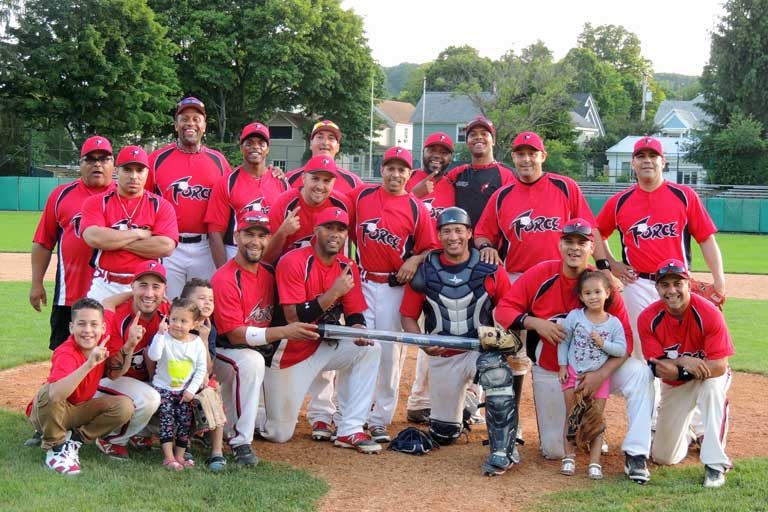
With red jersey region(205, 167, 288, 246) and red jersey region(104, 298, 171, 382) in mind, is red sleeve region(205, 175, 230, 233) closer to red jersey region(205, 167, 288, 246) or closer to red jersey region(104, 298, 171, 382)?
red jersey region(205, 167, 288, 246)

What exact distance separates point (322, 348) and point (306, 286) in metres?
0.51

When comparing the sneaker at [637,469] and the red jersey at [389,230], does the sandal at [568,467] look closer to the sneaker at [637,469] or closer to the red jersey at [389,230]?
the sneaker at [637,469]

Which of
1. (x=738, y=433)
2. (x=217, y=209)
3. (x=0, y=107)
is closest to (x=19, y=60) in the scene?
(x=0, y=107)

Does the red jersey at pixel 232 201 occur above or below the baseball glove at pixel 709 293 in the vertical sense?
above

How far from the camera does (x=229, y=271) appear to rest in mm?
5883

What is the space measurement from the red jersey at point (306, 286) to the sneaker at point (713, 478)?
8.56 ft

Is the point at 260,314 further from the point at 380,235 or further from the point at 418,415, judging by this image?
the point at 418,415

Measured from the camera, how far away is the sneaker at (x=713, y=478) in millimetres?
5031

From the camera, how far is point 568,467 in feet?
17.7

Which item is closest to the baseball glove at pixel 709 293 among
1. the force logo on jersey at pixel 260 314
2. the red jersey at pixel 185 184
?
the force logo on jersey at pixel 260 314

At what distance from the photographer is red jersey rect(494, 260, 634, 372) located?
5.73m

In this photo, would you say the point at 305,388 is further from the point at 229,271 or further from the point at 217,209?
the point at 217,209

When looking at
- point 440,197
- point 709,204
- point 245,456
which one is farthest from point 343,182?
point 709,204

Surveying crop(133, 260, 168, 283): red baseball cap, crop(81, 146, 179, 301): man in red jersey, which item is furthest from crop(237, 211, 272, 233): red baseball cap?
crop(133, 260, 168, 283): red baseball cap
